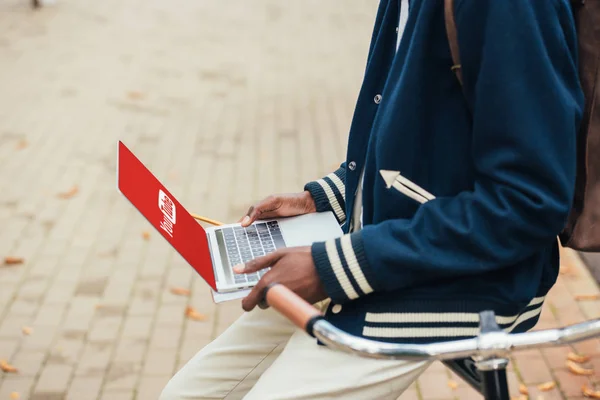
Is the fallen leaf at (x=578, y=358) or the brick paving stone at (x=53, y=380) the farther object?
the fallen leaf at (x=578, y=358)

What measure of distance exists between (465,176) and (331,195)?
2.07 ft

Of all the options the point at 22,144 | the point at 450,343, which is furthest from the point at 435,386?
the point at 22,144

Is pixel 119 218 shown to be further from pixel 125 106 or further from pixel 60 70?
pixel 60 70

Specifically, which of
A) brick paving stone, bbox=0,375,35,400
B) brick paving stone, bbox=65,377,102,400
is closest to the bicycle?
brick paving stone, bbox=65,377,102,400

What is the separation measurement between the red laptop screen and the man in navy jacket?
0.18 metres

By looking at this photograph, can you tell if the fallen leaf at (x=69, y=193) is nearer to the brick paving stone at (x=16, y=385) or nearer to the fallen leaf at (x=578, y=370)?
the brick paving stone at (x=16, y=385)

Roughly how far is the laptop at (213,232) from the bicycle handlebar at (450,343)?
0.47m

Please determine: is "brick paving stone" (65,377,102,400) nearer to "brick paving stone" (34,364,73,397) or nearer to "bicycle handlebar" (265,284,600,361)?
"brick paving stone" (34,364,73,397)

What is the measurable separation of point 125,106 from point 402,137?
5537 mm

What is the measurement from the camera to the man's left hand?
5.71 feet

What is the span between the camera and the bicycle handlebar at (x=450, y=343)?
56.8 inches

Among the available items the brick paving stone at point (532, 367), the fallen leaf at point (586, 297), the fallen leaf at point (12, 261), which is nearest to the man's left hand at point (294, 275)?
the brick paving stone at point (532, 367)

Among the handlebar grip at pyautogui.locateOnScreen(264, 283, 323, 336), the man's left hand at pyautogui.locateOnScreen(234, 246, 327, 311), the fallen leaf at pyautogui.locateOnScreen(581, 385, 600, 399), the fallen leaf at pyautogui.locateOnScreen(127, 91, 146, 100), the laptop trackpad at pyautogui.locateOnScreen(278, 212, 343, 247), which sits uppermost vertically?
the handlebar grip at pyautogui.locateOnScreen(264, 283, 323, 336)

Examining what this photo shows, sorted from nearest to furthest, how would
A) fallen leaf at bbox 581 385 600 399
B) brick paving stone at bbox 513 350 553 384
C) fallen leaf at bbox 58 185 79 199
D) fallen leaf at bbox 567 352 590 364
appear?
fallen leaf at bbox 581 385 600 399 → brick paving stone at bbox 513 350 553 384 → fallen leaf at bbox 567 352 590 364 → fallen leaf at bbox 58 185 79 199
